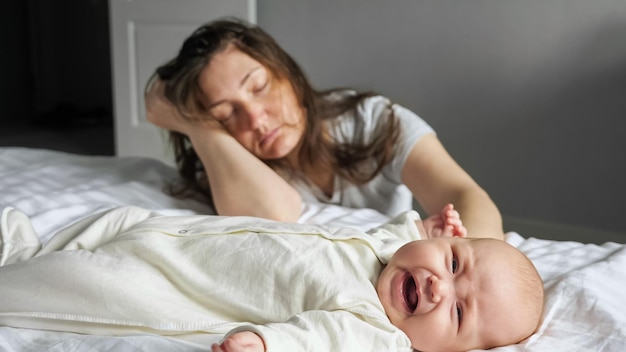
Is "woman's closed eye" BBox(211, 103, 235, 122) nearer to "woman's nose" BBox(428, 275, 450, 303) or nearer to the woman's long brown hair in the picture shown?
the woman's long brown hair

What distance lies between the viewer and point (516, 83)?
264 cm

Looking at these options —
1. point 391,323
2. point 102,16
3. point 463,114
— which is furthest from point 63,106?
point 391,323

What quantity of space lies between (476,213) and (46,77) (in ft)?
15.2

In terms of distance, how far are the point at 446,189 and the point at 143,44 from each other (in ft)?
7.62

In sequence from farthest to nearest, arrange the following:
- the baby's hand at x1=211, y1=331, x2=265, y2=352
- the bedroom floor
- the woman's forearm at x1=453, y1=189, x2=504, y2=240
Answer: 1. the bedroom floor
2. the woman's forearm at x1=453, y1=189, x2=504, y2=240
3. the baby's hand at x1=211, y1=331, x2=265, y2=352

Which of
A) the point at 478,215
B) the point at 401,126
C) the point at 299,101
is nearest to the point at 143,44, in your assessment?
the point at 299,101

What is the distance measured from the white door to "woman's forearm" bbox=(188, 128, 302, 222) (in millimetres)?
1662

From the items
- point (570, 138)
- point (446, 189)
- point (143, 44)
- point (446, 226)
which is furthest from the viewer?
point (143, 44)

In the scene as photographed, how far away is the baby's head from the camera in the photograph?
2.91 ft

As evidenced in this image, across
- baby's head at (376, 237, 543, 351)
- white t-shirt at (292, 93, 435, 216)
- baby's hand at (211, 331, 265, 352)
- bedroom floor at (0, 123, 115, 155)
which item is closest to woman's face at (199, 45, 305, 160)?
white t-shirt at (292, 93, 435, 216)

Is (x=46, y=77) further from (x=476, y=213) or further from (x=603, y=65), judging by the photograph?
(x=476, y=213)

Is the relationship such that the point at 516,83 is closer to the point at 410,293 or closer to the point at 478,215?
the point at 478,215

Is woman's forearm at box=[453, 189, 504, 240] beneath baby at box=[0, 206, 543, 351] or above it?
beneath

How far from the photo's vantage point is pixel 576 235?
2.63 m
